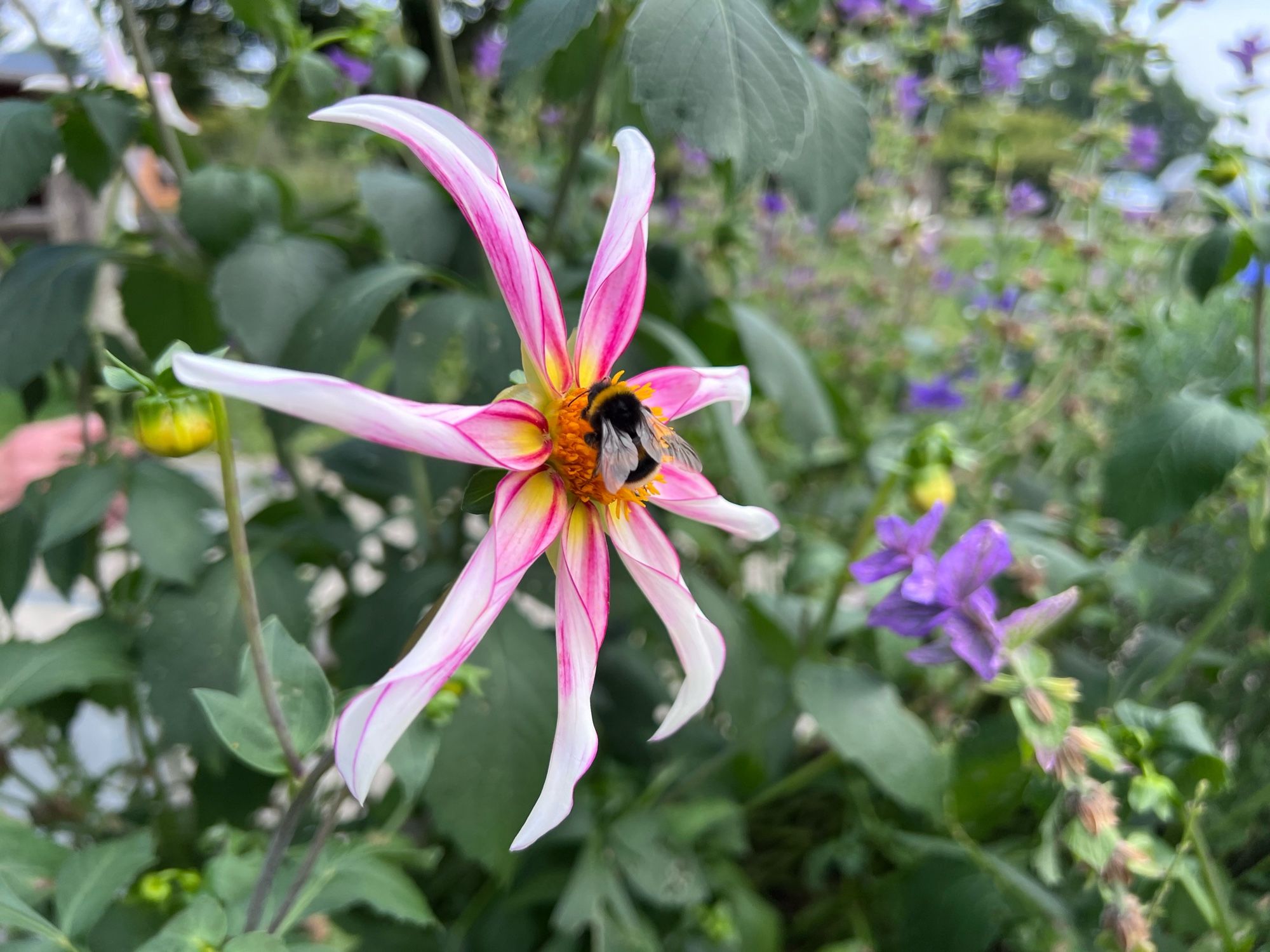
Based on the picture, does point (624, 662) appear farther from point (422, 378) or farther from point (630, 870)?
point (422, 378)

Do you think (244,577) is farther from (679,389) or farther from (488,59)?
(488,59)

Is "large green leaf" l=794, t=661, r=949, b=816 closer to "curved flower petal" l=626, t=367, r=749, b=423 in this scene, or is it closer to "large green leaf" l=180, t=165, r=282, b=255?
"curved flower petal" l=626, t=367, r=749, b=423

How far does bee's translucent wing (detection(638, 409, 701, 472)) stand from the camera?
251mm

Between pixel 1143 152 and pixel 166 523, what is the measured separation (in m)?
1.02

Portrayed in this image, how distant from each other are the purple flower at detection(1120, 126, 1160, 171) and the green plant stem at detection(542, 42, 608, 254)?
2.28 feet

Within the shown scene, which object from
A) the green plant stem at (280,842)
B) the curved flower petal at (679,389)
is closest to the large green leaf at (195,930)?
the green plant stem at (280,842)

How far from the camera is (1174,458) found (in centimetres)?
48

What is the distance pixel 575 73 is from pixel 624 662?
1.28 ft

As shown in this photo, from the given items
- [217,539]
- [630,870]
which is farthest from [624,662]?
[217,539]

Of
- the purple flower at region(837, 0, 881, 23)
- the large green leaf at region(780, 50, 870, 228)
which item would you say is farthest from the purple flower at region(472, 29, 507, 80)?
the large green leaf at region(780, 50, 870, 228)

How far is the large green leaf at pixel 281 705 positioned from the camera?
0.28 m

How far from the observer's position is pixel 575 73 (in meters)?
0.57

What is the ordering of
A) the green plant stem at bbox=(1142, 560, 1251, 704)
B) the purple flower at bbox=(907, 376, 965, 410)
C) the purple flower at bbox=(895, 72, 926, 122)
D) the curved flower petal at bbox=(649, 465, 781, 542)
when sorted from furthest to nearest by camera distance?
the purple flower at bbox=(895, 72, 926, 122) → the purple flower at bbox=(907, 376, 965, 410) → the green plant stem at bbox=(1142, 560, 1251, 704) → the curved flower petal at bbox=(649, 465, 781, 542)

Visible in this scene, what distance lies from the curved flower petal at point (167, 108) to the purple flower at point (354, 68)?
0.13 m
